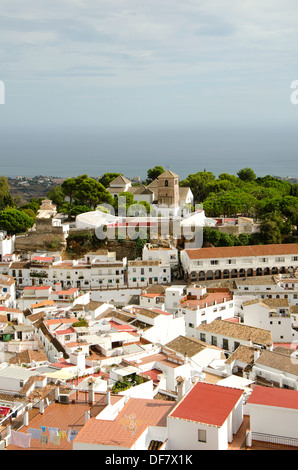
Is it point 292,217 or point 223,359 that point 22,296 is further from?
point 292,217

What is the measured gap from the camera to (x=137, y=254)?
786 inches

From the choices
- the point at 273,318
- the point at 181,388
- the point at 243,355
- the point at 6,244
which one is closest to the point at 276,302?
the point at 273,318

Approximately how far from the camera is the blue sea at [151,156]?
78.1 metres

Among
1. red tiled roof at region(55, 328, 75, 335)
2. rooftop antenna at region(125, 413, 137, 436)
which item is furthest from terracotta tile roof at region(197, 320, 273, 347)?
rooftop antenna at region(125, 413, 137, 436)

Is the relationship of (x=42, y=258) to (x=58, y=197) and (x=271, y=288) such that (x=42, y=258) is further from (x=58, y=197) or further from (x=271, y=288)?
(x=58, y=197)

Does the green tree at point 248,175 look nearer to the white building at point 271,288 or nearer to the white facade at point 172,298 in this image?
the white building at point 271,288

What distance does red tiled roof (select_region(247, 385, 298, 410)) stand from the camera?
655 centimetres

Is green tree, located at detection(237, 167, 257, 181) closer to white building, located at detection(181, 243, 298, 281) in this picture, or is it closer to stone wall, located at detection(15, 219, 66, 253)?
white building, located at detection(181, 243, 298, 281)

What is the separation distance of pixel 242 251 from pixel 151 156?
77.9m

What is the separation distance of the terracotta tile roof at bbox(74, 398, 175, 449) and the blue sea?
199ft

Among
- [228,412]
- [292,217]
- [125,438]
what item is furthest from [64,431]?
[292,217]

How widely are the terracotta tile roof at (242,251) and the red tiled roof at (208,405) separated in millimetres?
11687

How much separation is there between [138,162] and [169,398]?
80.8 meters

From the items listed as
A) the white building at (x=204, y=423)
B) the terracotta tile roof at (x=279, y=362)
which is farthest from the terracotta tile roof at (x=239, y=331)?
the white building at (x=204, y=423)
